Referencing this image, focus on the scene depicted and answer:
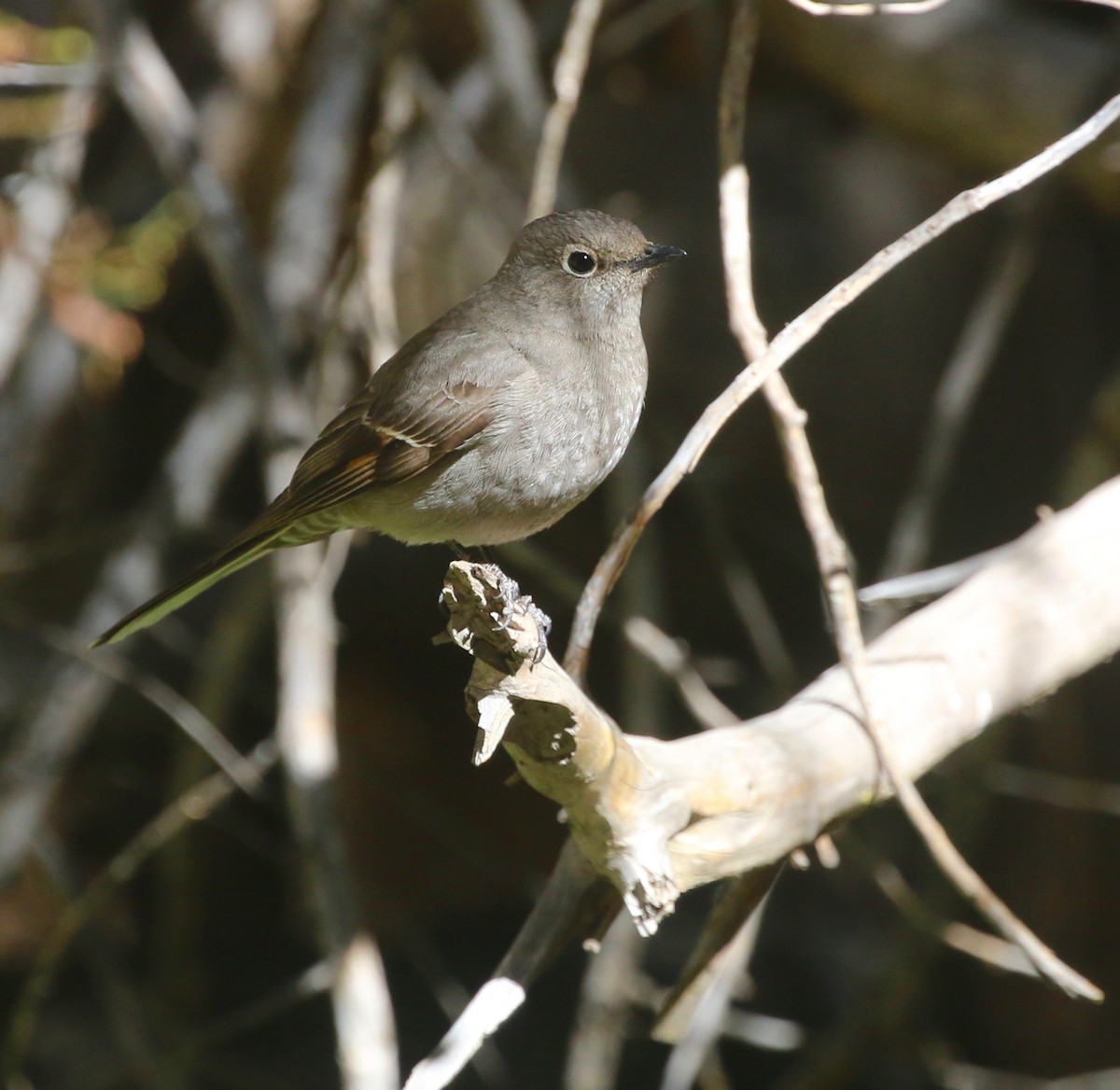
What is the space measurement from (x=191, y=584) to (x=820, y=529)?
5.34 feet

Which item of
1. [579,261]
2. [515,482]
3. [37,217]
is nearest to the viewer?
[515,482]

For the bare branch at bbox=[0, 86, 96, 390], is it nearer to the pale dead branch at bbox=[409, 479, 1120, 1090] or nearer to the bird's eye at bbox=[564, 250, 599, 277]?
the bird's eye at bbox=[564, 250, 599, 277]

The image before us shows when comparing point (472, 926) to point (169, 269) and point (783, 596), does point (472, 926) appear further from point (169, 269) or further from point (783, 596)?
point (169, 269)

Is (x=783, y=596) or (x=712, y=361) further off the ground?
(x=712, y=361)

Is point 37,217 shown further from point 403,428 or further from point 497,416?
point 497,416

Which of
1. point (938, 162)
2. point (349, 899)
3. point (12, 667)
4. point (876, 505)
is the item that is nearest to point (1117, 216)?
point (938, 162)

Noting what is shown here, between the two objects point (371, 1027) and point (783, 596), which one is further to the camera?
point (783, 596)

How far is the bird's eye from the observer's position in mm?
3357

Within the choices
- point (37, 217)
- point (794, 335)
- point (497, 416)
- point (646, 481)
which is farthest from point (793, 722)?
point (37, 217)

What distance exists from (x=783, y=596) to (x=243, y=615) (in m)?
3.32

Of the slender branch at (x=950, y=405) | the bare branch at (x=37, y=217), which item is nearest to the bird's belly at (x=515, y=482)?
the slender branch at (x=950, y=405)

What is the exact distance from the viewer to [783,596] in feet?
23.0

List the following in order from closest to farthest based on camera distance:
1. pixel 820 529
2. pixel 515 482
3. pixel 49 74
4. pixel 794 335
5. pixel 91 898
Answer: pixel 794 335 → pixel 820 529 → pixel 515 482 → pixel 91 898 → pixel 49 74

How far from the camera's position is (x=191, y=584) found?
3314mm
